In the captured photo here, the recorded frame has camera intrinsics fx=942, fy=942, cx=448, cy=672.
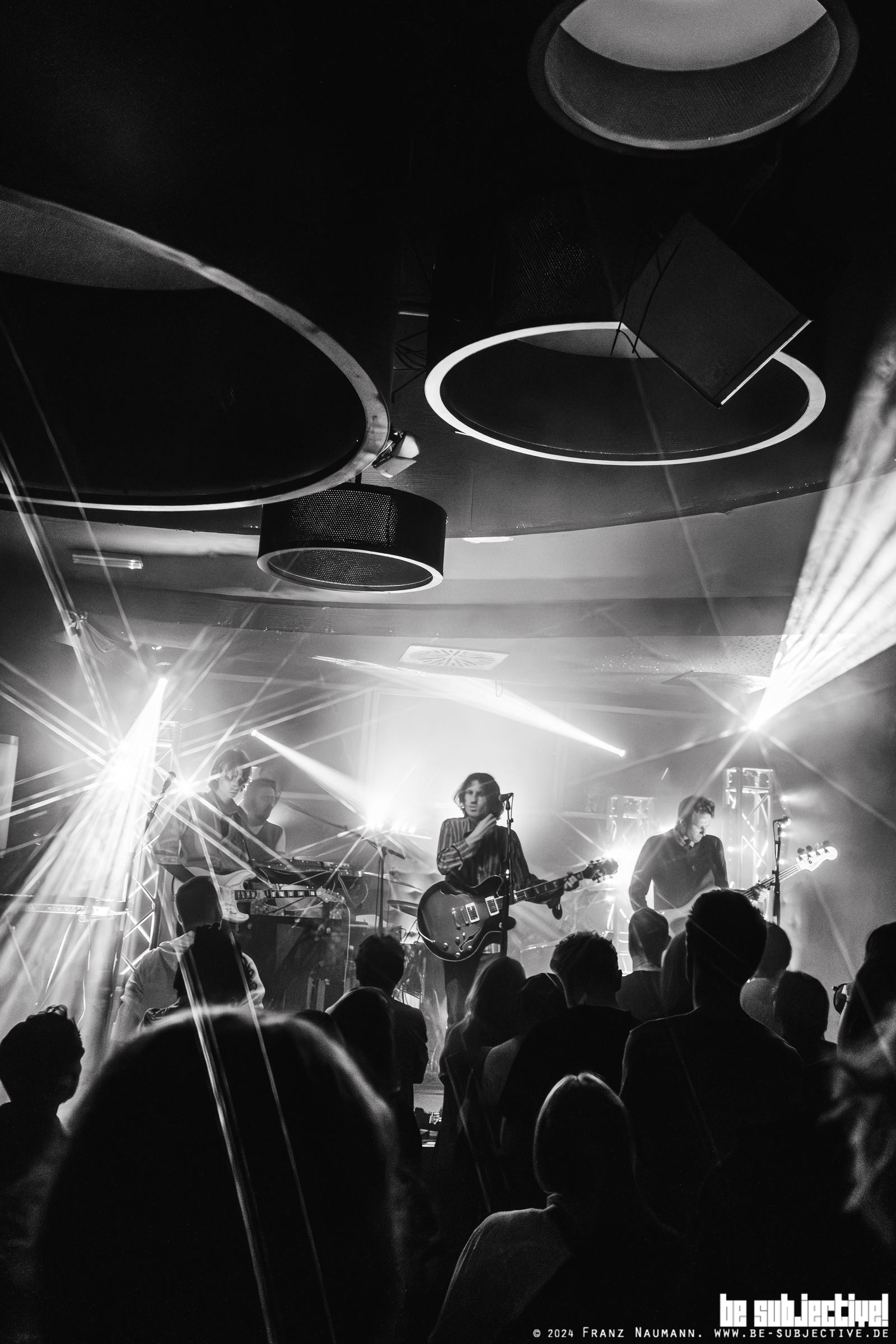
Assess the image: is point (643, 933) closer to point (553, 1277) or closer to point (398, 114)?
point (553, 1277)

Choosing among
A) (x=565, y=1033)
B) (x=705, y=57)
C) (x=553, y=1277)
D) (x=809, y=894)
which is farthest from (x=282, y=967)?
(x=705, y=57)

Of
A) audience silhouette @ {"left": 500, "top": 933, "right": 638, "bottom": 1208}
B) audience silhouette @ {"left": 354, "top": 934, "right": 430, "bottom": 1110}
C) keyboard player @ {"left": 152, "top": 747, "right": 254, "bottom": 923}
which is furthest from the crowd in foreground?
keyboard player @ {"left": 152, "top": 747, "right": 254, "bottom": 923}

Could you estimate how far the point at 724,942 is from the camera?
2.21m

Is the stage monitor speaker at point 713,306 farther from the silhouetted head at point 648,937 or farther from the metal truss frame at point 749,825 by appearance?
the metal truss frame at point 749,825

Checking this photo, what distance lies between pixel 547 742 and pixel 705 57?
9922 millimetres

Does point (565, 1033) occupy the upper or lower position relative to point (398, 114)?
lower

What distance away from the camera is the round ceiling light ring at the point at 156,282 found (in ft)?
4.52

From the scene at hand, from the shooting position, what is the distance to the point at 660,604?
678cm

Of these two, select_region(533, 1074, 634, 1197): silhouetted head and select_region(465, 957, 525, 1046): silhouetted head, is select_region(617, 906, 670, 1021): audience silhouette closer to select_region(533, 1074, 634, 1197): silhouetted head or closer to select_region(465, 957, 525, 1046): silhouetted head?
select_region(465, 957, 525, 1046): silhouetted head

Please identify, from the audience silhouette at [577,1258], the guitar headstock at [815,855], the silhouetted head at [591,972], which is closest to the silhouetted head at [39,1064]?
the audience silhouette at [577,1258]

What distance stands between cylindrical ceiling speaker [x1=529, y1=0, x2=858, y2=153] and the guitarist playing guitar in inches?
243

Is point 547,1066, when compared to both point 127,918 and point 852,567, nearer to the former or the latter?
point 852,567

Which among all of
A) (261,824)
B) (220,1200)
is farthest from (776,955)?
(261,824)

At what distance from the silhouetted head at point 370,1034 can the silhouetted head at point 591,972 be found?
783mm
